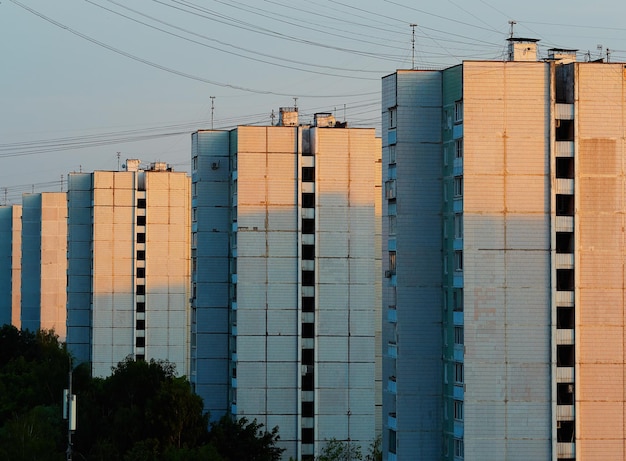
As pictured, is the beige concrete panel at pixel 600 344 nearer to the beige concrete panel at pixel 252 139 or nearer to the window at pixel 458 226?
the window at pixel 458 226

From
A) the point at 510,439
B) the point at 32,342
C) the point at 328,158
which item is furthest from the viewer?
the point at 32,342

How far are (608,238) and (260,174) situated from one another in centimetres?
3140

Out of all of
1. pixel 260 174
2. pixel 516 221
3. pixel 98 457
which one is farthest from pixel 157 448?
pixel 516 221

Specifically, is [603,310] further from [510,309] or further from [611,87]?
[611,87]

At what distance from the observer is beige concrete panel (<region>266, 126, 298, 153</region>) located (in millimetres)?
81188

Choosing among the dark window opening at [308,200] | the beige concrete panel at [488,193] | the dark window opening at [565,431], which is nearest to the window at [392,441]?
the dark window opening at [565,431]

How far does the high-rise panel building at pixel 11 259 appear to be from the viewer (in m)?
180

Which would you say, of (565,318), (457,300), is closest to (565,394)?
(565,318)

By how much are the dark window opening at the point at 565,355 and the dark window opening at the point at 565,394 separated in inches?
29.2

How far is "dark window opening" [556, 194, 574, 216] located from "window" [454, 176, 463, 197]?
3584 millimetres

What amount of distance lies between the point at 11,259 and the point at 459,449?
134683 millimetres

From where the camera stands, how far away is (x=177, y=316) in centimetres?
12125

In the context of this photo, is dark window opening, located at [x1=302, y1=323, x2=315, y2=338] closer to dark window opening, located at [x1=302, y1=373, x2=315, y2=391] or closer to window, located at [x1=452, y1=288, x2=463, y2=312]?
dark window opening, located at [x1=302, y1=373, x2=315, y2=391]

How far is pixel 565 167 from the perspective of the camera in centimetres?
5403
